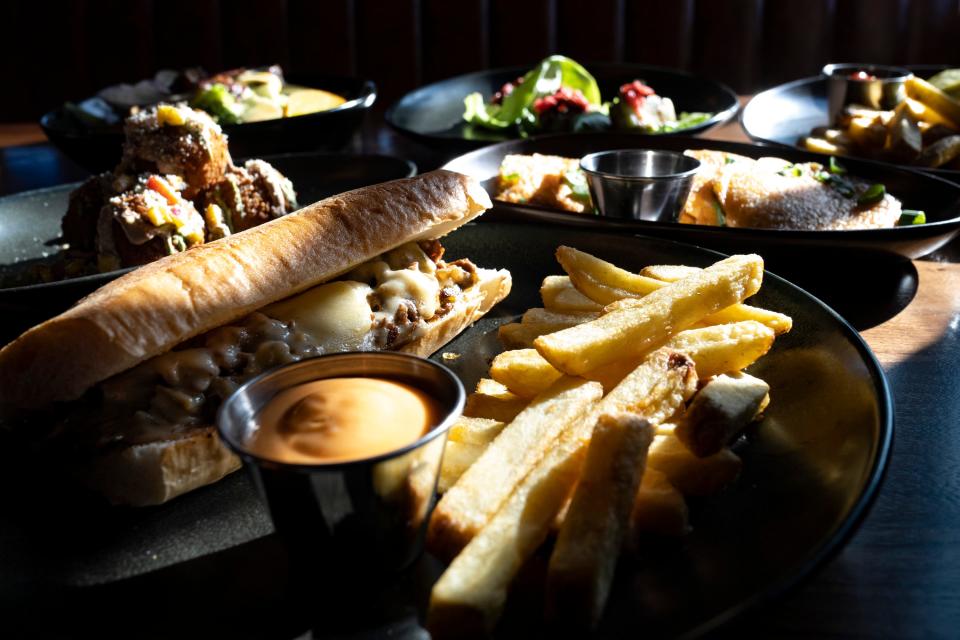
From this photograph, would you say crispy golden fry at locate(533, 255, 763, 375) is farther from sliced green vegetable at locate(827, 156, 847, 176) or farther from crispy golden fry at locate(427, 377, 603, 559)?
sliced green vegetable at locate(827, 156, 847, 176)

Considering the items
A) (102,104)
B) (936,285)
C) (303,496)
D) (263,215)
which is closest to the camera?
(303,496)

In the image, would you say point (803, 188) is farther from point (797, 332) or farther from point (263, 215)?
point (263, 215)

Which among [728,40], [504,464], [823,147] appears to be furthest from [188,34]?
[504,464]

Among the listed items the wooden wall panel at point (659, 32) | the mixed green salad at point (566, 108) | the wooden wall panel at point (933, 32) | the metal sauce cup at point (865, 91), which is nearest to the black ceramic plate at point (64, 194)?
the mixed green salad at point (566, 108)

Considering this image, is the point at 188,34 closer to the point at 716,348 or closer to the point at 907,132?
the point at 907,132

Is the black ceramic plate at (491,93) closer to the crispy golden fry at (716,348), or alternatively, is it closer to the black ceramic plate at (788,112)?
the black ceramic plate at (788,112)

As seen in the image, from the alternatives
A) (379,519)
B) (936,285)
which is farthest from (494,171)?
(379,519)
